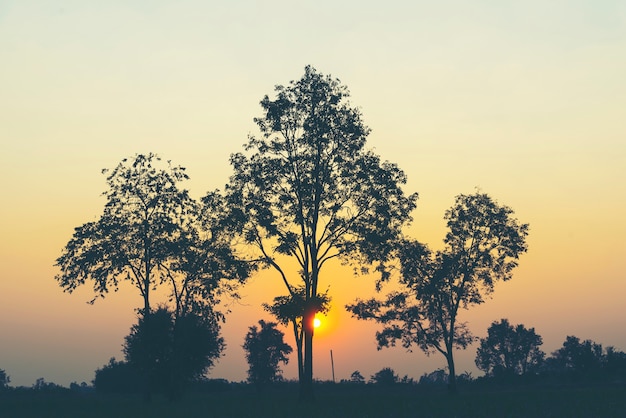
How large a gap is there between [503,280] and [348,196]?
31.7 meters

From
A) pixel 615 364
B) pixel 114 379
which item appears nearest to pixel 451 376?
pixel 615 364

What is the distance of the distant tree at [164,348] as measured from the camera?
238 feet

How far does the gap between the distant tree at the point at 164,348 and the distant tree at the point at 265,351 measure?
9172 centimetres

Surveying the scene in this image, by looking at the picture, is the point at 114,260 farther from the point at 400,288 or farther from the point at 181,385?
the point at 400,288

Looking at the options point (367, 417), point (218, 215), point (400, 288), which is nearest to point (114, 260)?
point (218, 215)

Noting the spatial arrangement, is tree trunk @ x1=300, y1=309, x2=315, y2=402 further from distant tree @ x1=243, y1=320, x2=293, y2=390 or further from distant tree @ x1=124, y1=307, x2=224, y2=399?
distant tree @ x1=243, y1=320, x2=293, y2=390

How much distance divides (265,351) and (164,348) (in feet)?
321

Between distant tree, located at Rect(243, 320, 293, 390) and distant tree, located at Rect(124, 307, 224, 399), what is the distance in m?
91.7

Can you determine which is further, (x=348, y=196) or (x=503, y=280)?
(x=503, y=280)

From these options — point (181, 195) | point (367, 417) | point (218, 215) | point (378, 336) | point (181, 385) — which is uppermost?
point (181, 195)

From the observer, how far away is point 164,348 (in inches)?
2894

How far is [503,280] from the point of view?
262ft

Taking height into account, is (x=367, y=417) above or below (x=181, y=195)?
below

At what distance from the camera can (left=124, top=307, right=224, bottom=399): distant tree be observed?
72.7 m
